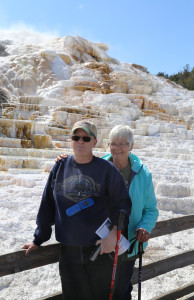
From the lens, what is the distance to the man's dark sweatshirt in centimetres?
137

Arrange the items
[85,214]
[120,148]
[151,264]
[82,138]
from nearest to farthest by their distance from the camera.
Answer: [85,214] < [82,138] < [120,148] < [151,264]

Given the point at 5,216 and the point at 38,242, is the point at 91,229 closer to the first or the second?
the point at 38,242

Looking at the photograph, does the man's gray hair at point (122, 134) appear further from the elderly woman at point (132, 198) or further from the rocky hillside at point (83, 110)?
the rocky hillside at point (83, 110)

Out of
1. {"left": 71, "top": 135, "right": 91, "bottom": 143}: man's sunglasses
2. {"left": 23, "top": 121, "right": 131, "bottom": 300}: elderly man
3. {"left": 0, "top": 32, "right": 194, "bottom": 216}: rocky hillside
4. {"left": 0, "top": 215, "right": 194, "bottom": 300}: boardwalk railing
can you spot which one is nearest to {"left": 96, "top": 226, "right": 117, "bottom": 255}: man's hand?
{"left": 23, "top": 121, "right": 131, "bottom": 300}: elderly man

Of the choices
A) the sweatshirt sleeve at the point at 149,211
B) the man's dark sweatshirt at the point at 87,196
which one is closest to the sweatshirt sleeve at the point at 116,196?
the man's dark sweatshirt at the point at 87,196

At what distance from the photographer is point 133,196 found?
1.62 meters

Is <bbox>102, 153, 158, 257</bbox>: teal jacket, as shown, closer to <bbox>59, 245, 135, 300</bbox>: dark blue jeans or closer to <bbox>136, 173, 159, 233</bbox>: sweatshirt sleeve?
<bbox>136, 173, 159, 233</bbox>: sweatshirt sleeve

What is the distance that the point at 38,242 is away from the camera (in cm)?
154

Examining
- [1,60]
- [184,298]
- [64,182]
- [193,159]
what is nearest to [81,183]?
[64,182]

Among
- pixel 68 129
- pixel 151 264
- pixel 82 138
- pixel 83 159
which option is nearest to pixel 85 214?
Answer: pixel 83 159

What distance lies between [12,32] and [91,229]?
35.1m

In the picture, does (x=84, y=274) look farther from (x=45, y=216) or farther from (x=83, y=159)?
(x=83, y=159)

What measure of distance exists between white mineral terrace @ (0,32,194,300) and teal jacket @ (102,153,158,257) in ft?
3.90

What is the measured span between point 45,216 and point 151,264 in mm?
1037
